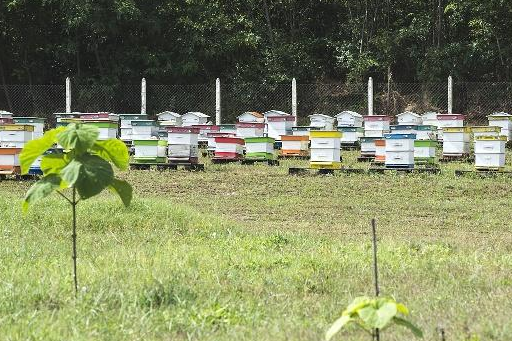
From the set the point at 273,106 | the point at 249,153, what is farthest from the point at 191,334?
the point at 273,106

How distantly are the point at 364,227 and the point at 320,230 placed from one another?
2.10ft

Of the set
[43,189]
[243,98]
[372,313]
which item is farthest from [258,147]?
[372,313]

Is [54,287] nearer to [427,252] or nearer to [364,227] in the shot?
[427,252]

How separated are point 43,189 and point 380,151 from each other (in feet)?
43.7

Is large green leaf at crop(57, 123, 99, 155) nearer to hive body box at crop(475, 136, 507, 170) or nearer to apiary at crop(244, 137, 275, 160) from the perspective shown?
hive body box at crop(475, 136, 507, 170)

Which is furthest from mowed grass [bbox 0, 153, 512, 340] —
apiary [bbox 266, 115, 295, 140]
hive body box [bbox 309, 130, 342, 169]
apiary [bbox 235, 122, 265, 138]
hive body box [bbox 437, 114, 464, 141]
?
hive body box [bbox 437, 114, 464, 141]

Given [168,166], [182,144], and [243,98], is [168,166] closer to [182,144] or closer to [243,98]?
[182,144]

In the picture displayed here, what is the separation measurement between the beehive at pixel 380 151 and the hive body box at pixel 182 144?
4.08 m

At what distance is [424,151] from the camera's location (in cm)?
1719

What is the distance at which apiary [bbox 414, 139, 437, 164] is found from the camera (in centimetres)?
1711

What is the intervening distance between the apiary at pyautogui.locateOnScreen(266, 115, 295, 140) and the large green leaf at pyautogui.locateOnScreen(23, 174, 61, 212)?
1662 cm

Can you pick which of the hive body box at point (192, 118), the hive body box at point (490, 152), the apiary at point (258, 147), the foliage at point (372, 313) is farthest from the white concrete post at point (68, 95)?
the foliage at point (372, 313)

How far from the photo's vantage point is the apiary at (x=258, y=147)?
18016 millimetres

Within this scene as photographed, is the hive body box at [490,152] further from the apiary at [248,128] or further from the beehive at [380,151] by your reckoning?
the apiary at [248,128]
